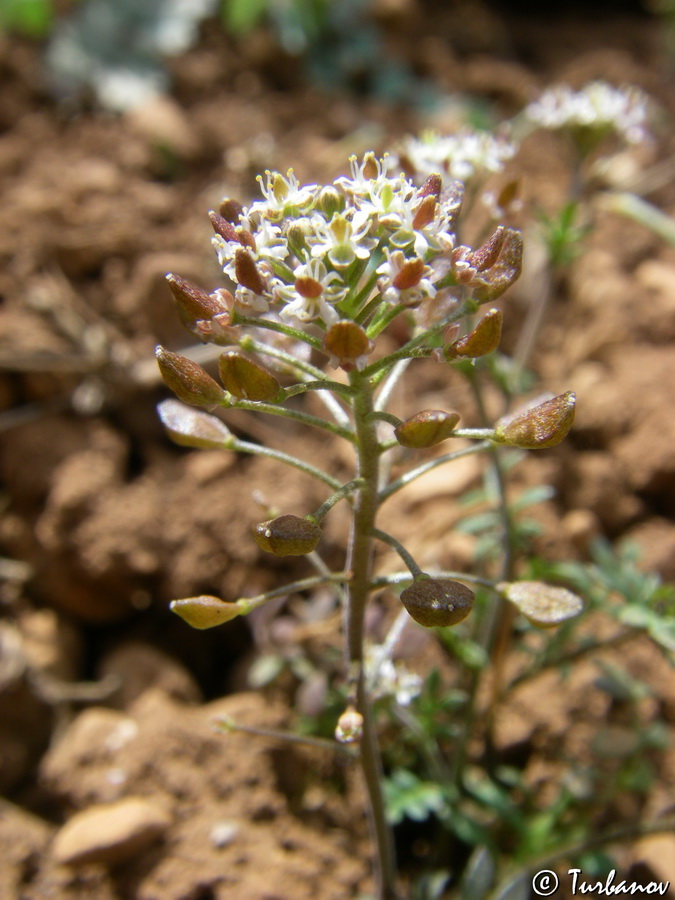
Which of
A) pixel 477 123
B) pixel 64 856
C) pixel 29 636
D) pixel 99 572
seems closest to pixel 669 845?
Answer: pixel 64 856

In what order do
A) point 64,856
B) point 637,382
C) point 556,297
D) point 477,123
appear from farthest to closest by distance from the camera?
point 477,123 < point 556,297 < point 637,382 < point 64,856

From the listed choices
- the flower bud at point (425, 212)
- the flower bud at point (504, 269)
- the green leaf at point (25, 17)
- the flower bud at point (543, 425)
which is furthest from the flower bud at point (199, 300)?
the green leaf at point (25, 17)

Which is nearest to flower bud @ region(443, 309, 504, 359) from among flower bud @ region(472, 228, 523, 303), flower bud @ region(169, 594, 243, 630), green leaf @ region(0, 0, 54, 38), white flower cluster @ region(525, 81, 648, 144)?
flower bud @ region(472, 228, 523, 303)

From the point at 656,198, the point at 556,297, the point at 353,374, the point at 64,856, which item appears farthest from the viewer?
the point at 656,198

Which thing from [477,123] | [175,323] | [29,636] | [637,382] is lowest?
[29,636]

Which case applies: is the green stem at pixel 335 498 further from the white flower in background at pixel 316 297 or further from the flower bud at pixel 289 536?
the white flower in background at pixel 316 297

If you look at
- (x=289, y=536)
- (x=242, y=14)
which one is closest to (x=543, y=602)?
(x=289, y=536)

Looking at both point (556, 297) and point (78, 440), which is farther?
point (556, 297)

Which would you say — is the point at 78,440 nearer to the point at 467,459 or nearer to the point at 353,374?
the point at 467,459
